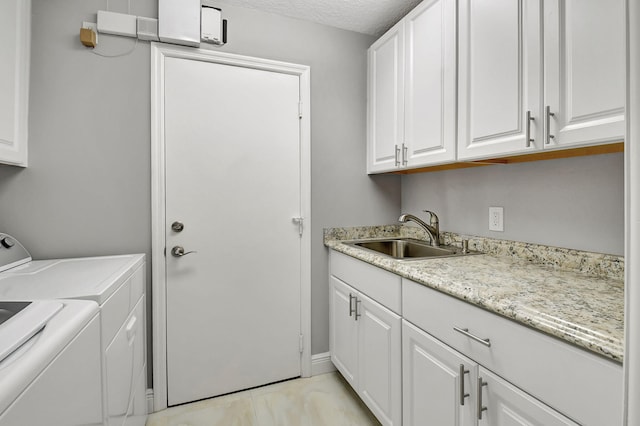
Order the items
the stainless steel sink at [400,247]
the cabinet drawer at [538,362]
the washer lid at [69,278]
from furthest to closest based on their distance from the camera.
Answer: the stainless steel sink at [400,247] → the washer lid at [69,278] → the cabinet drawer at [538,362]

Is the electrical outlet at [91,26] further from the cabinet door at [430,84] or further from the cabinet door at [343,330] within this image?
the cabinet door at [343,330]

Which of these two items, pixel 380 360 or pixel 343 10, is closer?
pixel 380 360

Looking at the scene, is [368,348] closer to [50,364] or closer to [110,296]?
[110,296]

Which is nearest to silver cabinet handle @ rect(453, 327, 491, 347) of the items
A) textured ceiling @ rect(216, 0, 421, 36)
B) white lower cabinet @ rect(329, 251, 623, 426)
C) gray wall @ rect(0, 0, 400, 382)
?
white lower cabinet @ rect(329, 251, 623, 426)

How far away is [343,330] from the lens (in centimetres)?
192

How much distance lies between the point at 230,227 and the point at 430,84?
1.37 m

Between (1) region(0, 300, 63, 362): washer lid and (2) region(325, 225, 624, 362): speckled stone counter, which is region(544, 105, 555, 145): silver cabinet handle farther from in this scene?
(1) region(0, 300, 63, 362): washer lid

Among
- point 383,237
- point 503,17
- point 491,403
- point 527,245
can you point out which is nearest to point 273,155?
point 383,237

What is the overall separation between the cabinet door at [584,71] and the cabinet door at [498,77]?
0.16ft

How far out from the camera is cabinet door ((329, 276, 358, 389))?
1.78 metres

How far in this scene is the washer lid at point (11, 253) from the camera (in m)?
A: 1.39

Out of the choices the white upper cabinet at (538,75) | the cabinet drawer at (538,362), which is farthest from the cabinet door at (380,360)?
the white upper cabinet at (538,75)

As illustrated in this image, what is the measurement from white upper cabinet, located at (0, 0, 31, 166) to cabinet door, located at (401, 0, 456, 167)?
189 cm

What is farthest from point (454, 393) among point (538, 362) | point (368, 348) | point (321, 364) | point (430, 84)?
point (430, 84)
